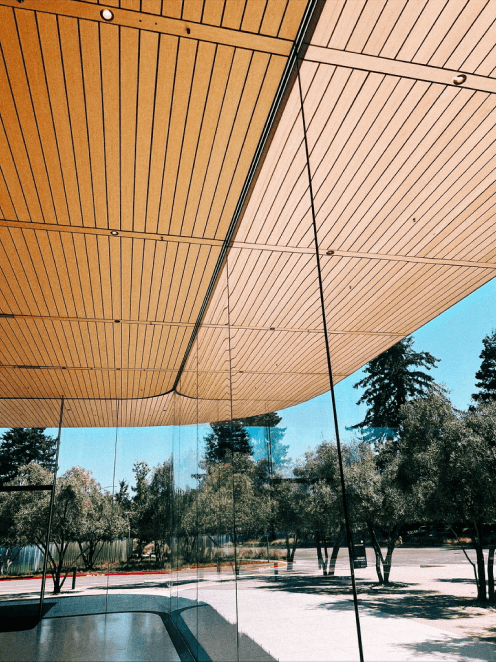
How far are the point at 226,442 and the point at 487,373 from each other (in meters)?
4.22

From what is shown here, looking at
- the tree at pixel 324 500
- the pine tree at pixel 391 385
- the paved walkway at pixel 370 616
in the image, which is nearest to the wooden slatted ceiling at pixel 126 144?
the pine tree at pixel 391 385

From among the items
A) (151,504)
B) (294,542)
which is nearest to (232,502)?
(294,542)

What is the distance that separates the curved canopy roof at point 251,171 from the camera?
102 inches

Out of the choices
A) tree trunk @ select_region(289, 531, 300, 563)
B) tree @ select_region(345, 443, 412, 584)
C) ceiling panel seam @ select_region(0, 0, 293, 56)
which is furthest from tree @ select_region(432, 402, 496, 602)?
ceiling panel seam @ select_region(0, 0, 293, 56)

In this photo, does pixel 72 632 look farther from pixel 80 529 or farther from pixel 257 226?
pixel 257 226

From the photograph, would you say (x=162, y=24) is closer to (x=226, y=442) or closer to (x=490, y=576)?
(x=490, y=576)

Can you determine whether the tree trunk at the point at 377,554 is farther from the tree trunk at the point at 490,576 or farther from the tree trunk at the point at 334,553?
the tree trunk at the point at 490,576

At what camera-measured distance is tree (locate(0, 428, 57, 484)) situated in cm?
1134

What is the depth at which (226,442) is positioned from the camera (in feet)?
18.9

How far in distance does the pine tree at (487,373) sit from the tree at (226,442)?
3343mm

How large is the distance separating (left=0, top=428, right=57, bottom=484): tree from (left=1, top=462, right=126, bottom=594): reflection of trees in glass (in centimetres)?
16

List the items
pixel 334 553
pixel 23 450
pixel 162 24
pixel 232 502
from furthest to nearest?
pixel 23 450 → pixel 232 502 → pixel 334 553 → pixel 162 24

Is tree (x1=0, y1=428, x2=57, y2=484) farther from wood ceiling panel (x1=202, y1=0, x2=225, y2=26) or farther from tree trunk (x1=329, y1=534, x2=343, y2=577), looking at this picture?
wood ceiling panel (x1=202, y1=0, x2=225, y2=26)

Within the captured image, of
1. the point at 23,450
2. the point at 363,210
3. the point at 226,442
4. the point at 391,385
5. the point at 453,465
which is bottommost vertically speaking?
the point at 453,465
